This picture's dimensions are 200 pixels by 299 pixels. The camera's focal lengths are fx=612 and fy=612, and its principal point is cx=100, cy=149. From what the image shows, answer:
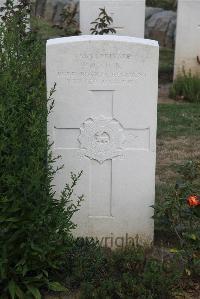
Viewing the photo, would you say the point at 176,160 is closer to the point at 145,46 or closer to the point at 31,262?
the point at 145,46

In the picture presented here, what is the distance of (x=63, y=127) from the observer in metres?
4.01

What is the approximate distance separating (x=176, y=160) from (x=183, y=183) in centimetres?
209

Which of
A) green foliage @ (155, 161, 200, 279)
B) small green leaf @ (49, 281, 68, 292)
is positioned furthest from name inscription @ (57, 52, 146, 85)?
small green leaf @ (49, 281, 68, 292)

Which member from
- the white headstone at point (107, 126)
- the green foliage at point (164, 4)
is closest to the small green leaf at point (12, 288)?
the white headstone at point (107, 126)

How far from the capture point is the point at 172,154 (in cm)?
640

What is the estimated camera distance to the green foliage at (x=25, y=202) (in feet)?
11.2

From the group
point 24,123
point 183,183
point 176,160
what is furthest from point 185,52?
point 24,123

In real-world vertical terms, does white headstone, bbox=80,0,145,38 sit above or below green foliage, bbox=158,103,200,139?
above

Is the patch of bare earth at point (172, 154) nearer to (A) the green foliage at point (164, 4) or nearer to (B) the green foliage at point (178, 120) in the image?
(B) the green foliage at point (178, 120)

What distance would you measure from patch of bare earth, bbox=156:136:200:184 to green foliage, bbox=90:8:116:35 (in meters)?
2.81

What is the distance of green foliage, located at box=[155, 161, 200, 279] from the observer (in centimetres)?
380

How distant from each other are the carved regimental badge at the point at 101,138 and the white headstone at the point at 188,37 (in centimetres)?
553

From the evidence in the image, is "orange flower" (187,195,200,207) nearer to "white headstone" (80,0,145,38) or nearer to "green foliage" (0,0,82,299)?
"green foliage" (0,0,82,299)

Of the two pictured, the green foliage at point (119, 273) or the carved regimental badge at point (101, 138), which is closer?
the green foliage at point (119, 273)
